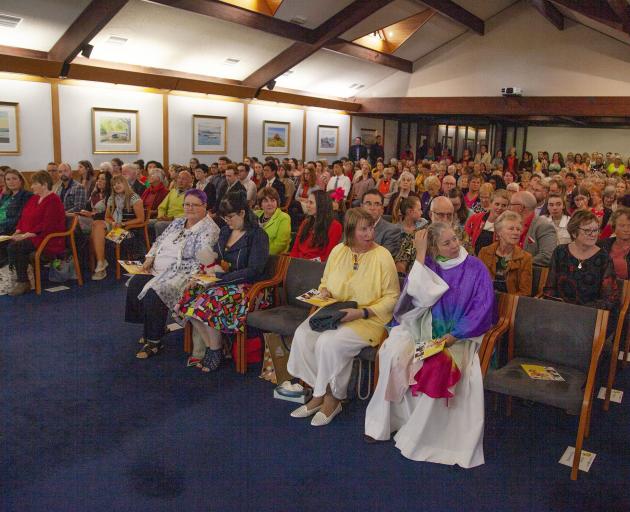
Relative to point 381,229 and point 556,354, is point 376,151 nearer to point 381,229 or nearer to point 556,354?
point 381,229

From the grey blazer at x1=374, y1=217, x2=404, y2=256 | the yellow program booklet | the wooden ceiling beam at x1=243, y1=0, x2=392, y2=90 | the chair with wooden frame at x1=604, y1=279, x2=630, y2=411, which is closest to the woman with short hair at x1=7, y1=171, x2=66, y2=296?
the grey blazer at x1=374, y1=217, x2=404, y2=256

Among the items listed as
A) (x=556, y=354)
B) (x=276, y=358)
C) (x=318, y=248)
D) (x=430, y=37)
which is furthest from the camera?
(x=430, y=37)

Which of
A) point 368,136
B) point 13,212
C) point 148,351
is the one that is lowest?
point 148,351

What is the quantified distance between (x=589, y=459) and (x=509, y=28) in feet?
43.8

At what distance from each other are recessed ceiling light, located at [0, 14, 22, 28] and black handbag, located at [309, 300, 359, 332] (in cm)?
723

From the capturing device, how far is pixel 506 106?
46.2ft

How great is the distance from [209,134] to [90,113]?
9.69ft

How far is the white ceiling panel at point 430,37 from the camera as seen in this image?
13555mm

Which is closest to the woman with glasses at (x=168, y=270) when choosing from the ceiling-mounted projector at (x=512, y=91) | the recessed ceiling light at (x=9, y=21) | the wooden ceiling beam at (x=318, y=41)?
the recessed ceiling light at (x=9, y=21)

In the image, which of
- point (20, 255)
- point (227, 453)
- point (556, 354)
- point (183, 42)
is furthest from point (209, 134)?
point (556, 354)

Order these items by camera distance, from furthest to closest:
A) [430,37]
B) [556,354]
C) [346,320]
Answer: [430,37], [346,320], [556,354]

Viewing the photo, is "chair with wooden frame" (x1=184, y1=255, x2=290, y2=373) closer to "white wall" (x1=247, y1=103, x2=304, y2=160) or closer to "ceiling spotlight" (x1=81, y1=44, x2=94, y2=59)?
"ceiling spotlight" (x1=81, y1=44, x2=94, y2=59)

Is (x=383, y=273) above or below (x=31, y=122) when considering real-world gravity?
below

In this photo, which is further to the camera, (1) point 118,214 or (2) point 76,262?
(1) point 118,214
